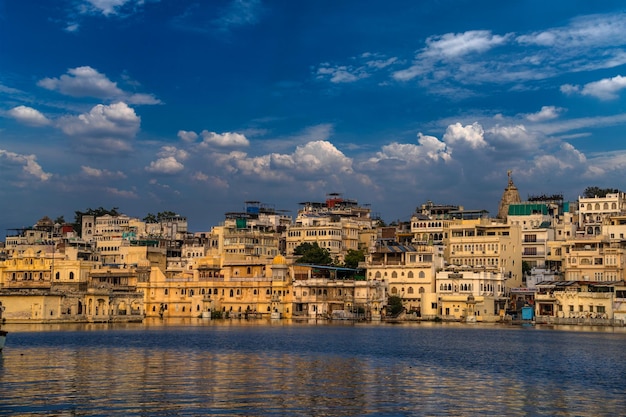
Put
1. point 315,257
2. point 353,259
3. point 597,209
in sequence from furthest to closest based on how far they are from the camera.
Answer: point 353,259 → point 597,209 → point 315,257

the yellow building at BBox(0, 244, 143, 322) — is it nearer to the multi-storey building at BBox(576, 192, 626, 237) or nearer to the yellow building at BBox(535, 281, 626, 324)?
the yellow building at BBox(535, 281, 626, 324)

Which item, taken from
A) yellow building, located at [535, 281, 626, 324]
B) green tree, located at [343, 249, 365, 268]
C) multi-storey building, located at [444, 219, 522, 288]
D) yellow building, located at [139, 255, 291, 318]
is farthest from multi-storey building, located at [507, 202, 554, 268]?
yellow building, located at [139, 255, 291, 318]

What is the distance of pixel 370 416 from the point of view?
28.7 metres

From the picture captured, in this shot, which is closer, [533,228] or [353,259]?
[533,228]

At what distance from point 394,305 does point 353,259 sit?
1373 cm

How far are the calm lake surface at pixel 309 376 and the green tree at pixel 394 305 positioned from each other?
114ft

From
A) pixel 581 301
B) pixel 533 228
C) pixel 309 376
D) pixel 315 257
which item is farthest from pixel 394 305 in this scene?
pixel 309 376

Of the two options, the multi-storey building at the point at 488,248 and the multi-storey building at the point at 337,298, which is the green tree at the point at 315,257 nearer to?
the multi-storey building at the point at 337,298

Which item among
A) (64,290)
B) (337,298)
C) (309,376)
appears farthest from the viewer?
(337,298)

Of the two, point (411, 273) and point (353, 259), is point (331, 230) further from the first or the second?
point (411, 273)

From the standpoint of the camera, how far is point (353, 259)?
113 m

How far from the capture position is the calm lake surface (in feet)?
99.1

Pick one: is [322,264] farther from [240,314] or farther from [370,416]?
[370,416]

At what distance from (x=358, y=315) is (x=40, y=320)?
107ft
